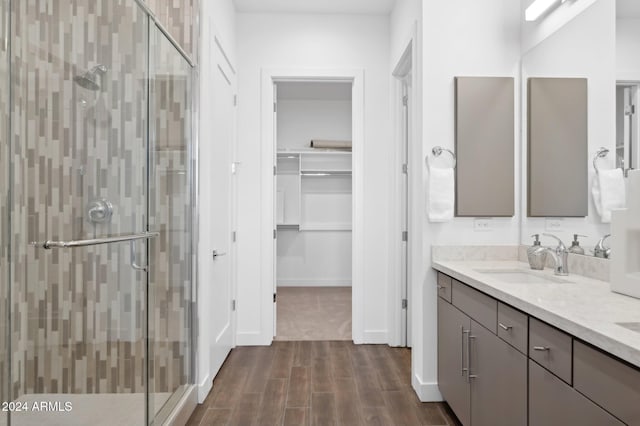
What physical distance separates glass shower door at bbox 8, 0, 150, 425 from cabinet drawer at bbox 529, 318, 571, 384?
1.64 metres

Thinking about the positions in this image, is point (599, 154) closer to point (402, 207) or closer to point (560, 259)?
point (560, 259)

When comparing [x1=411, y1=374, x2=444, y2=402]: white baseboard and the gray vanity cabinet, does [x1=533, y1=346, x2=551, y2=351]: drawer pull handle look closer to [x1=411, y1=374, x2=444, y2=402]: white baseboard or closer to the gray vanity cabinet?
the gray vanity cabinet

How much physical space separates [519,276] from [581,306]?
84 centimetres

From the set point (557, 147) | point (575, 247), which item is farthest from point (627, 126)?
point (575, 247)

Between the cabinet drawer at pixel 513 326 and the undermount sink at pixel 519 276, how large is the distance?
0.52 m

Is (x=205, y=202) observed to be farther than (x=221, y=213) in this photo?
No

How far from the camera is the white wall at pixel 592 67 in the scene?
1.81 m

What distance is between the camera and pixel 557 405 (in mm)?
1210

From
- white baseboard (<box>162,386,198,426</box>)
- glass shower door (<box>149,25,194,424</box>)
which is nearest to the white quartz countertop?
glass shower door (<box>149,25,194,424</box>)

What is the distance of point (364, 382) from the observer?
267 cm

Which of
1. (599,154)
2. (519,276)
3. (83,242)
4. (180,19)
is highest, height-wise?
(180,19)

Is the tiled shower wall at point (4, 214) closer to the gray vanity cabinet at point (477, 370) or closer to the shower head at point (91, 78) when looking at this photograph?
the shower head at point (91, 78)

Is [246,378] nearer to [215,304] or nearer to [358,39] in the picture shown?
[215,304]

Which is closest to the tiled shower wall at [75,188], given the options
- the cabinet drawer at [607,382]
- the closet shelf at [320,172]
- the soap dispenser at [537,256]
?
the cabinet drawer at [607,382]
